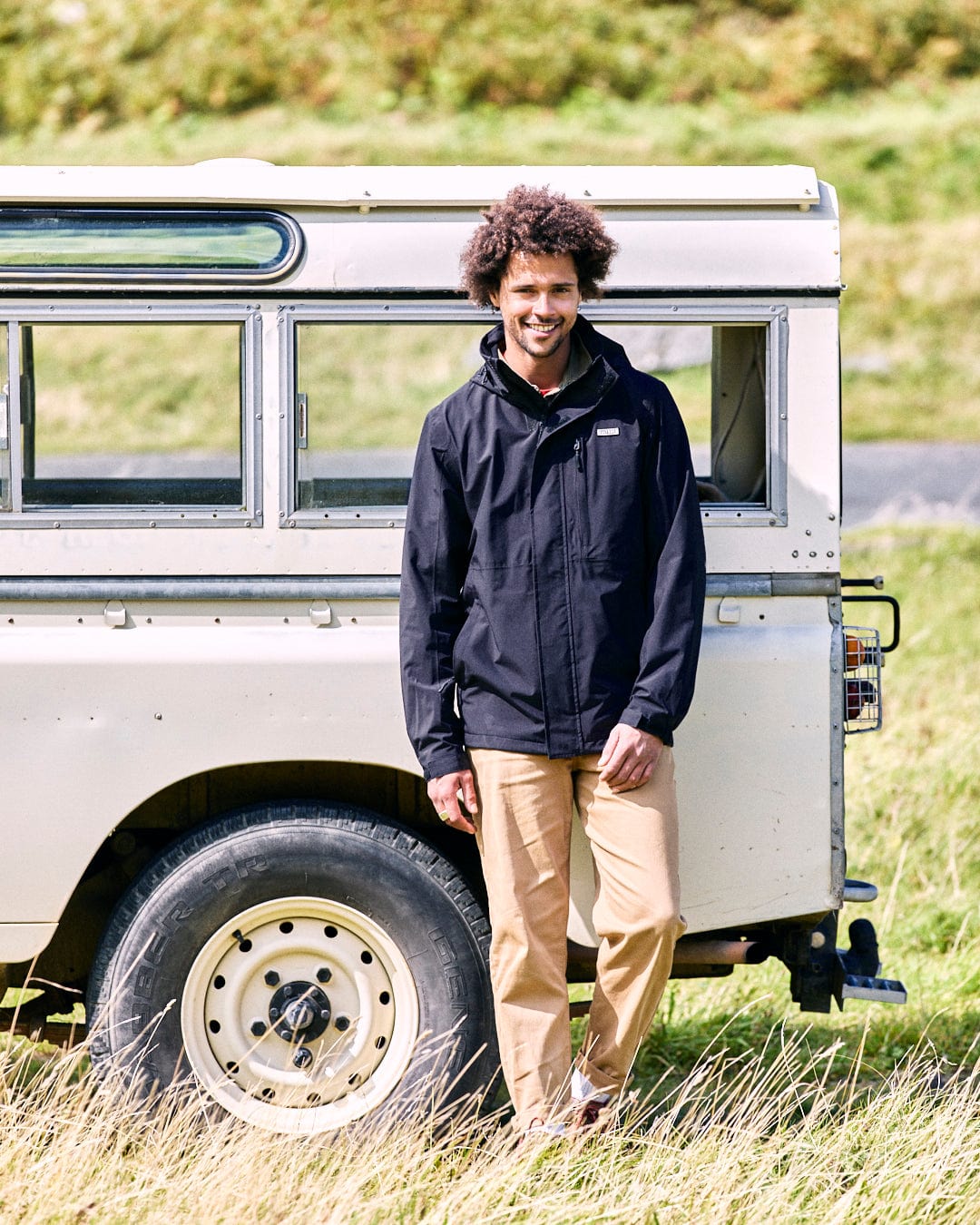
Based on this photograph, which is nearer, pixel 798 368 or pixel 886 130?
pixel 798 368

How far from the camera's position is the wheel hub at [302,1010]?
146 inches

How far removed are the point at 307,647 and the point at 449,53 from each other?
2356 centimetres

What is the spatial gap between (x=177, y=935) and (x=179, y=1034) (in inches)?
10.2

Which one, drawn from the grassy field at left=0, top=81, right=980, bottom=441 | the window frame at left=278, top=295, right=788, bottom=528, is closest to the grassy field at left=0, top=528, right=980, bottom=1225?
the window frame at left=278, top=295, right=788, bottom=528

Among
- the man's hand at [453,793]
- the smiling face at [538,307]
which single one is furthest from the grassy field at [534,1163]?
the smiling face at [538,307]

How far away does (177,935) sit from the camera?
3664 mm

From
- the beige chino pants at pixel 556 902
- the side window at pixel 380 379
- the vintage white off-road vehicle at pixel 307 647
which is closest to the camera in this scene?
the beige chino pants at pixel 556 902

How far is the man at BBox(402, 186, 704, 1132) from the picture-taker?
344 centimetres

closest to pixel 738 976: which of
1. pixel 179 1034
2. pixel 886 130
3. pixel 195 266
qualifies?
pixel 179 1034

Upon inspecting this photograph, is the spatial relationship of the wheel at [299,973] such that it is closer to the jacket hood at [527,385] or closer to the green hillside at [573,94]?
the jacket hood at [527,385]

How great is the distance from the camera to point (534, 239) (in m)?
3.39

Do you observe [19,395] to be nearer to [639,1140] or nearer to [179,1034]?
[179,1034]

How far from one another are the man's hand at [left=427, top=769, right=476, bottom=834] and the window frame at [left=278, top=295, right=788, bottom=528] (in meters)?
0.67

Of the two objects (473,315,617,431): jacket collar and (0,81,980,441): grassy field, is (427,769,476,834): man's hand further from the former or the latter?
(0,81,980,441): grassy field
